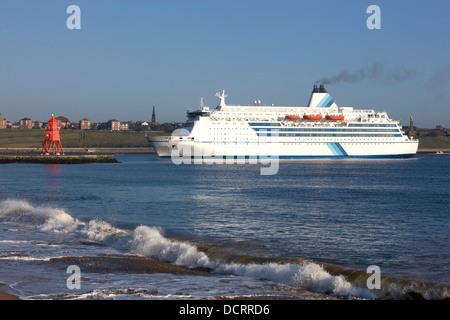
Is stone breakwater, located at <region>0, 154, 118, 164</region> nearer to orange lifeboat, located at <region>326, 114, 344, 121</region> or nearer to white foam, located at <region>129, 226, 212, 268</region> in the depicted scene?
orange lifeboat, located at <region>326, 114, 344, 121</region>

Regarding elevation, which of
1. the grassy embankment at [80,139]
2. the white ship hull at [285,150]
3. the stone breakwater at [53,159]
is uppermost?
the grassy embankment at [80,139]

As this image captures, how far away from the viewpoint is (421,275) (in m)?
12.1

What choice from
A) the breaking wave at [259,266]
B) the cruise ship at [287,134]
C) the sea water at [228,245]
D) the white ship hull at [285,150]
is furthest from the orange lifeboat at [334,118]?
the breaking wave at [259,266]

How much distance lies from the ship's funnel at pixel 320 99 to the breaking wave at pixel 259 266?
70495 millimetres

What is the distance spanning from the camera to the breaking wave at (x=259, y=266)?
10.8m

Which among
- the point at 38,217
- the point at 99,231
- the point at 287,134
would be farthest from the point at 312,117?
the point at 99,231

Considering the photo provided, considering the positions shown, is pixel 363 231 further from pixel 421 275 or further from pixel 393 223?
pixel 421 275

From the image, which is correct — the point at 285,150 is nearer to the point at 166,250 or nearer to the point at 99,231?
the point at 99,231

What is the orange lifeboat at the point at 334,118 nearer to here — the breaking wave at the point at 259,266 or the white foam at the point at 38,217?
the white foam at the point at 38,217

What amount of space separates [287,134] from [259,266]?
220ft

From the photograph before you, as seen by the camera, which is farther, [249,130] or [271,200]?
[249,130]

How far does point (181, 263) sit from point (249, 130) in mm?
63337

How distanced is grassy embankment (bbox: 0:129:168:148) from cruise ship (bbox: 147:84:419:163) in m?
72.2
